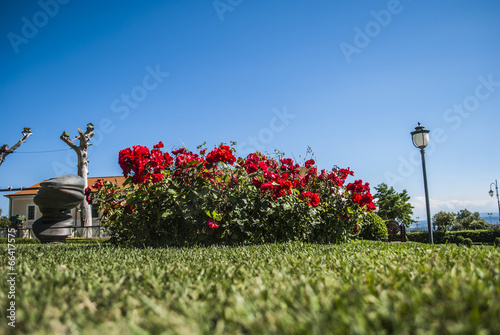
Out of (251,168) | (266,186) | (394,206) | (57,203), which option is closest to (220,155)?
(251,168)

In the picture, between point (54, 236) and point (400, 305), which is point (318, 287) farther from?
point (54, 236)

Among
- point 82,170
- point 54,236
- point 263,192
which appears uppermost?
point 82,170

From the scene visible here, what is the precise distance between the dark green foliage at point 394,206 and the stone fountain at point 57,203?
45.6m

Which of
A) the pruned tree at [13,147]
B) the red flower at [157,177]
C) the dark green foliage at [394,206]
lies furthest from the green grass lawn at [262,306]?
the dark green foliage at [394,206]

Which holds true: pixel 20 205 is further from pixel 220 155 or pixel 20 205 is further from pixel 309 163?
pixel 220 155

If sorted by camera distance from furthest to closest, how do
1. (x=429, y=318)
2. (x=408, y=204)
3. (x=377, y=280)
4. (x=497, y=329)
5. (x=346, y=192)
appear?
(x=408, y=204)
(x=346, y=192)
(x=377, y=280)
(x=429, y=318)
(x=497, y=329)

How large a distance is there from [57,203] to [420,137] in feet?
28.3

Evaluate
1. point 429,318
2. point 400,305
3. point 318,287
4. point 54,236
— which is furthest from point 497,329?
point 54,236

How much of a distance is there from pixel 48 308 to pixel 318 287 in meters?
1.16

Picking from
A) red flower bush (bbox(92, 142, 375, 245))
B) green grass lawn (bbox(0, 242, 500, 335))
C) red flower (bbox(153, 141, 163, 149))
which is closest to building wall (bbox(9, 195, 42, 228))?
red flower bush (bbox(92, 142, 375, 245))

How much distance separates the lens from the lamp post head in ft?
27.1

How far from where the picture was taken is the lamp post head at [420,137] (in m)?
8.27

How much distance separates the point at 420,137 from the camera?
27.2 ft

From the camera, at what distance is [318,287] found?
1700 mm
